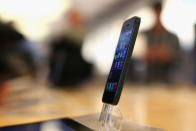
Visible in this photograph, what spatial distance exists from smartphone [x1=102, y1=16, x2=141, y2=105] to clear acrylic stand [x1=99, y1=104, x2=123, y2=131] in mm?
17

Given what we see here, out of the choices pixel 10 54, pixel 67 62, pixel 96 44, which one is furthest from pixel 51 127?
pixel 96 44

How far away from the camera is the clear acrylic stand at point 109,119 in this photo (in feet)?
1.31

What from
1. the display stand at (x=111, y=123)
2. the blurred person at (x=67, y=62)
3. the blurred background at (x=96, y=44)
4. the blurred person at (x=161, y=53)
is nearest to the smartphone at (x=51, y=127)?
the display stand at (x=111, y=123)

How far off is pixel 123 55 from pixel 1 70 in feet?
3.91

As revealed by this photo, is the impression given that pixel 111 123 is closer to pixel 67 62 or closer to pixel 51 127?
pixel 51 127

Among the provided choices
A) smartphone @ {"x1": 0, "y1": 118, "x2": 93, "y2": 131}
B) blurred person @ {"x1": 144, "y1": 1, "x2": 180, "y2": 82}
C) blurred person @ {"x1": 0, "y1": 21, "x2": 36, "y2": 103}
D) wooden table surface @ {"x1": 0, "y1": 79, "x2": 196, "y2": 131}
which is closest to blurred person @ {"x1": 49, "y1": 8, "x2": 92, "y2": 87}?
wooden table surface @ {"x1": 0, "y1": 79, "x2": 196, "y2": 131}

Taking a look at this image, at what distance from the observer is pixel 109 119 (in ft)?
1.35

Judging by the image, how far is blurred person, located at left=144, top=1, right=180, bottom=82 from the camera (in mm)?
3090

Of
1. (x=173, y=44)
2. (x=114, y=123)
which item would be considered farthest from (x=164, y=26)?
(x=114, y=123)

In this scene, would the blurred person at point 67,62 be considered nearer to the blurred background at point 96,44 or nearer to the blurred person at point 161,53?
the blurred background at point 96,44

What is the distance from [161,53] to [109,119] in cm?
287

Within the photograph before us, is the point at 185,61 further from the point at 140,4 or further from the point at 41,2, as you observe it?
the point at 41,2

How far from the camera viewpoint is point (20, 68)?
1.73 metres

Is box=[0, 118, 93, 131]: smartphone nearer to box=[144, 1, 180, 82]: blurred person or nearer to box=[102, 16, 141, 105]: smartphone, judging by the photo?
box=[102, 16, 141, 105]: smartphone
